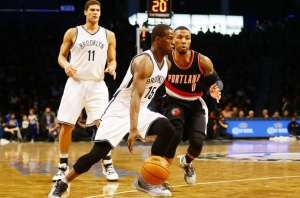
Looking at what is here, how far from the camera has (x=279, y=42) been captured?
87.4ft

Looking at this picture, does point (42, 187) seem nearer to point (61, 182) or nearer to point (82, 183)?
point (82, 183)

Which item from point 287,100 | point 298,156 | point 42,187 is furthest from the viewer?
point 287,100

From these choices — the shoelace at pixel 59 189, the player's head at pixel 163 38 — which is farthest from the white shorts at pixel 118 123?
the player's head at pixel 163 38

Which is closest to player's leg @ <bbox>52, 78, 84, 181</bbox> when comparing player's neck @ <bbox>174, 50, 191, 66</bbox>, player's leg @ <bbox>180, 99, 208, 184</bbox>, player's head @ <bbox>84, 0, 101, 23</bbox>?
player's head @ <bbox>84, 0, 101, 23</bbox>

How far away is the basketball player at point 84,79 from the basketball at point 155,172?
5.71ft

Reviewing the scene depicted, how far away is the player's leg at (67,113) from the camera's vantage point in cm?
701

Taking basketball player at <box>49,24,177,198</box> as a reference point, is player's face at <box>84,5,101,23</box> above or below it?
above

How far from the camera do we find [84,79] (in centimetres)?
716

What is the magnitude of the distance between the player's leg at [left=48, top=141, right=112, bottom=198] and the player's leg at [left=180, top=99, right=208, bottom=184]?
158 centimetres

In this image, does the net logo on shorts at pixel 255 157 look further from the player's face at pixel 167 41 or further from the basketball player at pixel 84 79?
the player's face at pixel 167 41

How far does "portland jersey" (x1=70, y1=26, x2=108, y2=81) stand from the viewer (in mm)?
7141

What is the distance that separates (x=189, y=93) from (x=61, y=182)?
84.2 inches

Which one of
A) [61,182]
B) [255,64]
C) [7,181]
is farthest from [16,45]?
[61,182]

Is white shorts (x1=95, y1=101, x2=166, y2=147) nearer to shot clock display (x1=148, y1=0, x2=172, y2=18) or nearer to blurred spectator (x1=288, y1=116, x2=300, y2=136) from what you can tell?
shot clock display (x1=148, y1=0, x2=172, y2=18)
